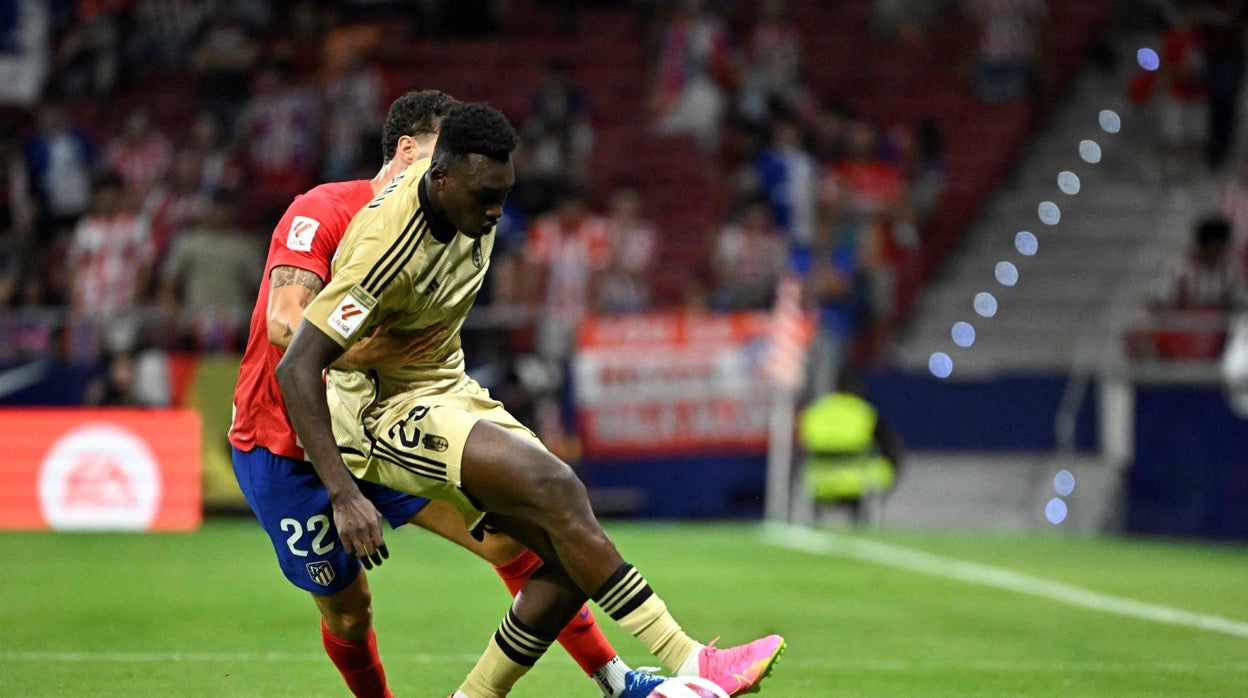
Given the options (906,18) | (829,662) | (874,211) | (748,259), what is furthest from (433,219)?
(906,18)

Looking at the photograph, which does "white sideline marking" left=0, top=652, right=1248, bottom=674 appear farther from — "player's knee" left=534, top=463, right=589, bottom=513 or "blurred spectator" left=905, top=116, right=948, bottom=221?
"blurred spectator" left=905, top=116, right=948, bottom=221

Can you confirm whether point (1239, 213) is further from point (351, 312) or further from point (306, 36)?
point (351, 312)

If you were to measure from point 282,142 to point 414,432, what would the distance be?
567 inches

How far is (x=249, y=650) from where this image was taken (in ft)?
27.3

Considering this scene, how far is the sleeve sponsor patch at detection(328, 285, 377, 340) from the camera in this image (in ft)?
17.9

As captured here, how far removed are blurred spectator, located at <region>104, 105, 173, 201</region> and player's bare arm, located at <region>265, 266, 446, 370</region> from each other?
13.4m

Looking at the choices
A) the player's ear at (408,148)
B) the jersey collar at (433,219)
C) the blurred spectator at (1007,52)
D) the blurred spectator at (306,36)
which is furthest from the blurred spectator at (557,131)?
the jersey collar at (433,219)

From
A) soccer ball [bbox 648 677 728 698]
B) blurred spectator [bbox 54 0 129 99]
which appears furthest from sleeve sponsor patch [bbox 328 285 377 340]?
blurred spectator [bbox 54 0 129 99]

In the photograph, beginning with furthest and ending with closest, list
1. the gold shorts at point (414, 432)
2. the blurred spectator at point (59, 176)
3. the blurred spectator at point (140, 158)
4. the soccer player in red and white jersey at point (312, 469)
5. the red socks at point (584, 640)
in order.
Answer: the blurred spectator at point (140, 158)
the blurred spectator at point (59, 176)
the red socks at point (584, 640)
the soccer player in red and white jersey at point (312, 469)
the gold shorts at point (414, 432)

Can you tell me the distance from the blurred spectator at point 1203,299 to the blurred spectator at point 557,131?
594 centimetres

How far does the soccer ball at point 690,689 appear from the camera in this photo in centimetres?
552

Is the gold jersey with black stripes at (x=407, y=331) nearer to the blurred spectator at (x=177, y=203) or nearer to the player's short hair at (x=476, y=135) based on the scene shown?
the player's short hair at (x=476, y=135)

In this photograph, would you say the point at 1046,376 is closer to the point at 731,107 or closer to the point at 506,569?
the point at 731,107

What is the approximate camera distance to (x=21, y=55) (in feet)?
69.2
